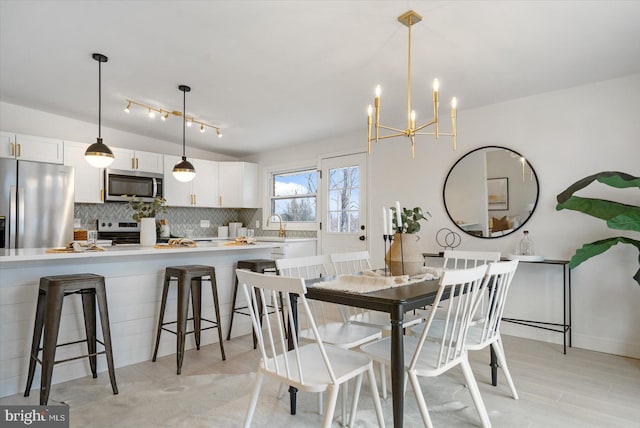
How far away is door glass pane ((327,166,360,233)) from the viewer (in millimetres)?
5102

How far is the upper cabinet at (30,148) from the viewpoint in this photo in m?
4.17

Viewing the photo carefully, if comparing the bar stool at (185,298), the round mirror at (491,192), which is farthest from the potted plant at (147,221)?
the round mirror at (491,192)

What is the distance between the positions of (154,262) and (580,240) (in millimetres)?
3732

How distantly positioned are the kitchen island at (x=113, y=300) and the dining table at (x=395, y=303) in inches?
61.2

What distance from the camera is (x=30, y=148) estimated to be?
432cm

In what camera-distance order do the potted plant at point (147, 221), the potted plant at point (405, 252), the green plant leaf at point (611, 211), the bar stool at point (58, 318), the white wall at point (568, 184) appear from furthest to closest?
the potted plant at point (147, 221) → the white wall at point (568, 184) → the green plant leaf at point (611, 211) → the potted plant at point (405, 252) → the bar stool at point (58, 318)

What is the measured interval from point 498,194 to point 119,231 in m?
4.76

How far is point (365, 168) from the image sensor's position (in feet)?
16.2

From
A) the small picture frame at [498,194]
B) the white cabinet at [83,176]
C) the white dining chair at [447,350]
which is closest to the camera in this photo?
the white dining chair at [447,350]

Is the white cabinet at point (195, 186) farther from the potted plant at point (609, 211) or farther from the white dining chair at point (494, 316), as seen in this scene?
the potted plant at point (609, 211)

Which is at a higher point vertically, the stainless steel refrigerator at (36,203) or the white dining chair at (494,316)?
the stainless steel refrigerator at (36,203)

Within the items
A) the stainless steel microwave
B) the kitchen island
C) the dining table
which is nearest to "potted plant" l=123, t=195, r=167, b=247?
the kitchen island

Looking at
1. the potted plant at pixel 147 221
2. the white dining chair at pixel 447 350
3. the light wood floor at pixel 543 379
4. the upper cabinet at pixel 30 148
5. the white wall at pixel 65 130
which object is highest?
the white wall at pixel 65 130

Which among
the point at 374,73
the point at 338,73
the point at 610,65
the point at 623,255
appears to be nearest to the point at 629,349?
the point at 623,255
